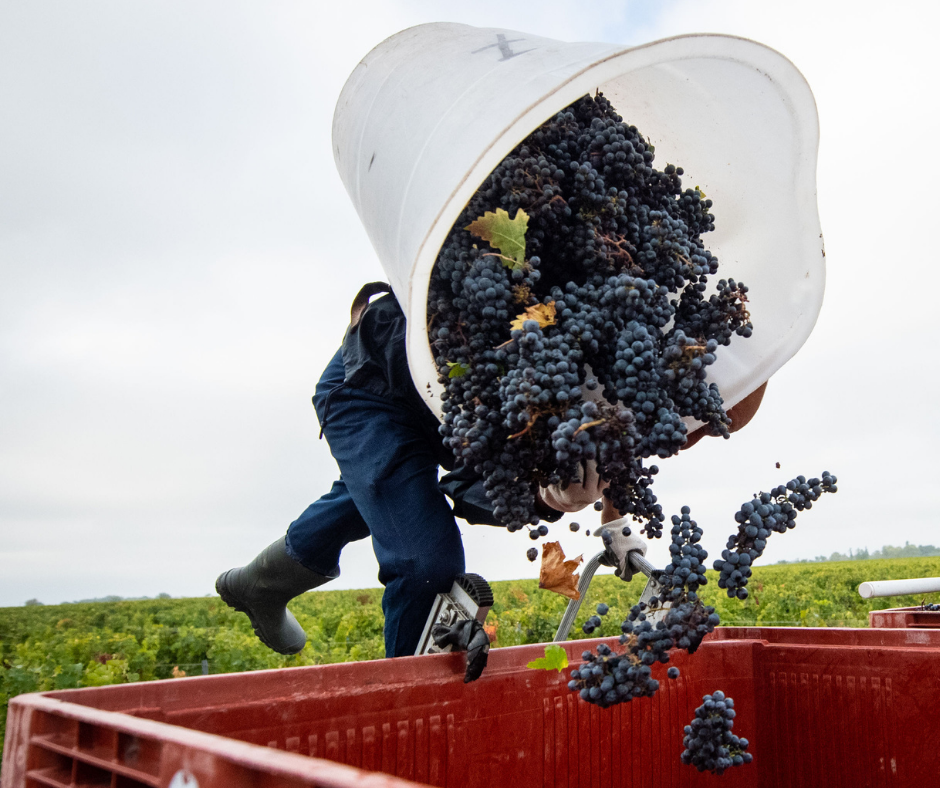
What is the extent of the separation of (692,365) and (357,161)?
30.4 inches

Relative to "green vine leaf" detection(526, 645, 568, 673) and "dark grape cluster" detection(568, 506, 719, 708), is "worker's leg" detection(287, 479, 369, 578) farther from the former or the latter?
"dark grape cluster" detection(568, 506, 719, 708)

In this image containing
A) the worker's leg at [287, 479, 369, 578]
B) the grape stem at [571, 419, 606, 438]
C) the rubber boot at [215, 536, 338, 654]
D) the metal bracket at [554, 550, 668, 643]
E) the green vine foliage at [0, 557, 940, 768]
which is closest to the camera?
the grape stem at [571, 419, 606, 438]

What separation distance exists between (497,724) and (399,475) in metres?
0.58

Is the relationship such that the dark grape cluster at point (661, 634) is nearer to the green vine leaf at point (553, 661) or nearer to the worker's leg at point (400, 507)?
the green vine leaf at point (553, 661)

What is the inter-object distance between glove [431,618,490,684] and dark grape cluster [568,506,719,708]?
0.18 metres

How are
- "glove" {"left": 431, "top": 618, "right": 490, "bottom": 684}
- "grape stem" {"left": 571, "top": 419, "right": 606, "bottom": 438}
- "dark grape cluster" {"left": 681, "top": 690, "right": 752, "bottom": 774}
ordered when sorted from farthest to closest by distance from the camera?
"dark grape cluster" {"left": 681, "top": 690, "right": 752, "bottom": 774} < "glove" {"left": 431, "top": 618, "right": 490, "bottom": 684} < "grape stem" {"left": 571, "top": 419, "right": 606, "bottom": 438}

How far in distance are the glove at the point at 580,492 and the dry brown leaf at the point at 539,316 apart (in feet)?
1.04

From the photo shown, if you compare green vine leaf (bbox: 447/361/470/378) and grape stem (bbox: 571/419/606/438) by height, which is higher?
Answer: green vine leaf (bbox: 447/361/470/378)

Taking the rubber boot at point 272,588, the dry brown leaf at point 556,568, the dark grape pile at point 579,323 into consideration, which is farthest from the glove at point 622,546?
the rubber boot at point 272,588

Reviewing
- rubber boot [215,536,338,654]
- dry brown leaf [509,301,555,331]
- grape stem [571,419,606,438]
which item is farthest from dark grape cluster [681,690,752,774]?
rubber boot [215,536,338,654]

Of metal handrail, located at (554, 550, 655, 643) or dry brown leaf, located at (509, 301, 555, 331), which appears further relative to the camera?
metal handrail, located at (554, 550, 655, 643)

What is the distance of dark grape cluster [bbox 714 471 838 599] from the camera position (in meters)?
1.16

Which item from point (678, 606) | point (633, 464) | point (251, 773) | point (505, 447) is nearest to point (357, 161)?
point (505, 447)

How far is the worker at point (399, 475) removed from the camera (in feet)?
5.22
